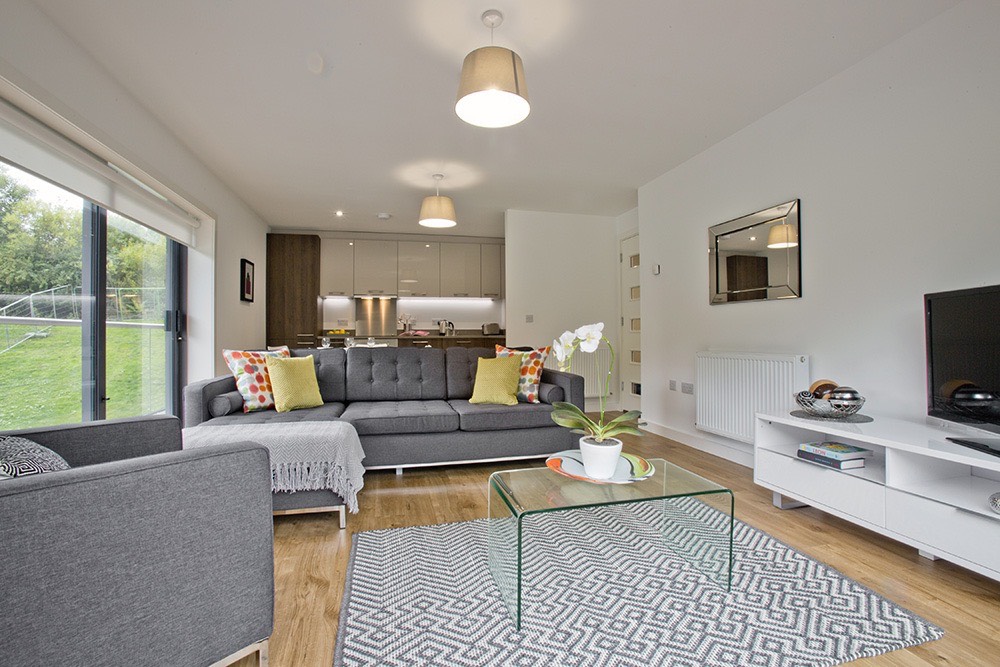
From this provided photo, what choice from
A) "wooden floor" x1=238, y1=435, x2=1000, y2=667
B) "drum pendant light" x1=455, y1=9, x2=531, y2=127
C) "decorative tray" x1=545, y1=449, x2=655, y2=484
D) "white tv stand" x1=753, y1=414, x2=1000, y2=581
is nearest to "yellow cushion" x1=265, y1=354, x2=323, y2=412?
"wooden floor" x1=238, y1=435, x2=1000, y2=667

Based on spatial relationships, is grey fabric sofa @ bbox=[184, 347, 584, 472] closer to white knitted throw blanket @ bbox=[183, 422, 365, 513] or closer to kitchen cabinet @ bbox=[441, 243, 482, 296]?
white knitted throw blanket @ bbox=[183, 422, 365, 513]

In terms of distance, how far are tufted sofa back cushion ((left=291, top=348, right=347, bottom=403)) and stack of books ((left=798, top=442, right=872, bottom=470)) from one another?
3162mm

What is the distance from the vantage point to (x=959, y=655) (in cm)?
144

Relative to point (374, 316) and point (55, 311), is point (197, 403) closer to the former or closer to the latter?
point (55, 311)

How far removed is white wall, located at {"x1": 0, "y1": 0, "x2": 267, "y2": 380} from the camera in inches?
84.4

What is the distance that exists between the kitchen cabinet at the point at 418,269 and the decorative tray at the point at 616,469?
17.5ft

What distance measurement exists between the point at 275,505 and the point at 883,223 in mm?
3596

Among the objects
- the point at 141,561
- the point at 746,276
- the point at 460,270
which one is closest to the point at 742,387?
the point at 746,276

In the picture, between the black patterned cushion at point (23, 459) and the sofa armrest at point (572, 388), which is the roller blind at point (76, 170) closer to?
the black patterned cushion at point (23, 459)

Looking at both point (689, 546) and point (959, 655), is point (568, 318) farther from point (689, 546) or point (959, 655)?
point (959, 655)

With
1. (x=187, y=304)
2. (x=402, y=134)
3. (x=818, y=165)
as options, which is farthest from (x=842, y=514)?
(x=187, y=304)

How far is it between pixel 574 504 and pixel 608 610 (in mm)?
410

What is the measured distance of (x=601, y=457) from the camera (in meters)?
1.86

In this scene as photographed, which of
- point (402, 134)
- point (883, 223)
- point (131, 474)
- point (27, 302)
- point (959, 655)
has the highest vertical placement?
point (402, 134)
